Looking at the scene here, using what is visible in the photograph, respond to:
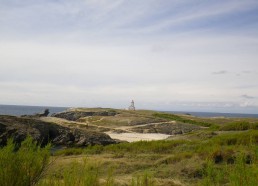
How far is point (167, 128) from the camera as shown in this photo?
142 ft

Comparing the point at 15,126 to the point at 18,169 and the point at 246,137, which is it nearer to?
the point at 246,137

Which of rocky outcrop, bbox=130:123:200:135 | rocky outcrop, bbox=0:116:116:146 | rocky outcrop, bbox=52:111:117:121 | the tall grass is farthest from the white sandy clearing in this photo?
the tall grass

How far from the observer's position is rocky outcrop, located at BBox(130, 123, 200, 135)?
41.9m

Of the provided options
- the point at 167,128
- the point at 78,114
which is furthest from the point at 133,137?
the point at 78,114

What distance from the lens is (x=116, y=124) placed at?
156 ft

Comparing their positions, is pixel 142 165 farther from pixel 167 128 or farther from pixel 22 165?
pixel 167 128

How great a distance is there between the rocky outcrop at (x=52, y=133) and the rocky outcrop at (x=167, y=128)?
45.1 ft

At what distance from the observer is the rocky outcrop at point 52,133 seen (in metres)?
26.2

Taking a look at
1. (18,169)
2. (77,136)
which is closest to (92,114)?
(77,136)

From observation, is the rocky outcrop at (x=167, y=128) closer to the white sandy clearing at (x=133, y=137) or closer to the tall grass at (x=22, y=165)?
the white sandy clearing at (x=133, y=137)

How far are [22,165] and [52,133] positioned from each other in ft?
76.7

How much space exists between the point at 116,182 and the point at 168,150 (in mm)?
9179

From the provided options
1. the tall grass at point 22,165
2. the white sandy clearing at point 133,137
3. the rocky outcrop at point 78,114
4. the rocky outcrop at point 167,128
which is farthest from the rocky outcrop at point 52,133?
the rocky outcrop at point 78,114

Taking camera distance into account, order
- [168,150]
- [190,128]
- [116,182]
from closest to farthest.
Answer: [116,182] < [168,150] < [190,128]
